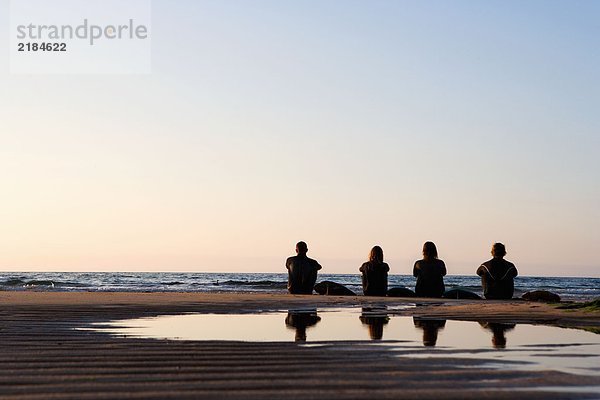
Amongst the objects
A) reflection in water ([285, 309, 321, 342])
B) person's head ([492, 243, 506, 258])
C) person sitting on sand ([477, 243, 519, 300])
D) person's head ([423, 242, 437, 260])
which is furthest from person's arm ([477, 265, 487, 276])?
reflection in water ([285, 309, 321, 342])

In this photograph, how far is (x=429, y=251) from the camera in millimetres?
18031

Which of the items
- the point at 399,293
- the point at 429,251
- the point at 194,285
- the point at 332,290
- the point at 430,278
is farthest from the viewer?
the point at 194,285

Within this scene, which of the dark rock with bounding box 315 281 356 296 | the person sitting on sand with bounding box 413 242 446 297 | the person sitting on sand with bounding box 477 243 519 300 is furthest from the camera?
the dark rock with bounding box 315 281 356 296

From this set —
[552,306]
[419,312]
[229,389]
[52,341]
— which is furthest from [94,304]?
[229,389]

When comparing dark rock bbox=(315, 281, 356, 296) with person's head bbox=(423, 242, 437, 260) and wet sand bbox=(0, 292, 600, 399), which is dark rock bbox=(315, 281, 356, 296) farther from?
wet sand bbox=(0, 292, 600, 399)

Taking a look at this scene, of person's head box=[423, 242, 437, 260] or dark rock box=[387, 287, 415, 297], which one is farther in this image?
dark rock box=[387, 287, 415, 297]

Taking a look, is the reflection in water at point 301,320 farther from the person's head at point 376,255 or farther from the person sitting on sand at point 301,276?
the person sitting on sand at point 301,276

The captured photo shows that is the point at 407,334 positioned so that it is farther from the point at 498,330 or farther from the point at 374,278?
the point at 374,278

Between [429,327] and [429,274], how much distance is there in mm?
9366

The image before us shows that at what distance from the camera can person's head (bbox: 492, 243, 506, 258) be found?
57.1 ft

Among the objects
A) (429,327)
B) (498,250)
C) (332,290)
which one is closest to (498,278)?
(498,250)

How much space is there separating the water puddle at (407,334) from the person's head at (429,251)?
7398 millimetres

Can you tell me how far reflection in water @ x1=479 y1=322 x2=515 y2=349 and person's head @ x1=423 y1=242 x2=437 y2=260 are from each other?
8.80 metres

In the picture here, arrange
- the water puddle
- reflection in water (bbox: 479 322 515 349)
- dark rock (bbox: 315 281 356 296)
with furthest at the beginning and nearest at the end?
dark rock (bbox: 315 281 356 296) → reflection in water (bbox: 479 322 515 349) → the water puddle
